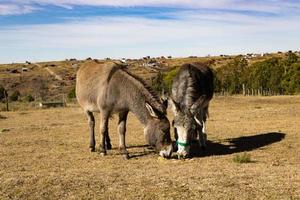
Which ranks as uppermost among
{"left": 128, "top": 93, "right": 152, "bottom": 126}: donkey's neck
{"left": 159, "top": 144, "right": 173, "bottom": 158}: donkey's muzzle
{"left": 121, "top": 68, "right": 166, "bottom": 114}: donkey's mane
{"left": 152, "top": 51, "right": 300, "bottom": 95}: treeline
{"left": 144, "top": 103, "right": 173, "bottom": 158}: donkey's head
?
{"left": 121, "top": 68, "right": 166, "bottom": 114}: donkey's mane

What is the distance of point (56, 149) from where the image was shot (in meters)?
16.5

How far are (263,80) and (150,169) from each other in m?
50.4

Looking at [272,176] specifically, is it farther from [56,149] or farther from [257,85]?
[257,85]

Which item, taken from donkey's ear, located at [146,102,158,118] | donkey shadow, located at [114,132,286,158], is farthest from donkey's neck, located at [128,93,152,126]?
donkey shadow, located at [114,132,286,158]

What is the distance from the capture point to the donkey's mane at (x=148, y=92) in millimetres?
13450

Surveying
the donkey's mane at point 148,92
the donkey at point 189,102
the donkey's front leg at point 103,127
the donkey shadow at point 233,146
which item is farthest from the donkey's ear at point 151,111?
the donkey shadow at point 233,146

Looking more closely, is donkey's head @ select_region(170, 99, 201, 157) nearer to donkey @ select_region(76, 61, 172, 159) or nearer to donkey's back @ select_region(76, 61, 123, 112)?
donkey @ select_region(76, 61, 172, 159)

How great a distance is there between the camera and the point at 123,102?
14.2 m

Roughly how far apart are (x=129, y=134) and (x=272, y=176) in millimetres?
10496

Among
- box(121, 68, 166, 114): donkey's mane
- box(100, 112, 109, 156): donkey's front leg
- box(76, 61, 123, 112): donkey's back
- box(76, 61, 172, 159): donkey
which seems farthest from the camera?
box(76, 61, 123, 112): donkey's back

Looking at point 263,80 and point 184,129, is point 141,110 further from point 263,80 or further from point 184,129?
point 263,80

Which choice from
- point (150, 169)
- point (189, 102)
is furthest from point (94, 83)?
point (150, 169)

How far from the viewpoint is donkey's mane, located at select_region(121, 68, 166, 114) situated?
13.4m

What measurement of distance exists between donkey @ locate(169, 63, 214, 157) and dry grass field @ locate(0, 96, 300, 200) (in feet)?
2.07
